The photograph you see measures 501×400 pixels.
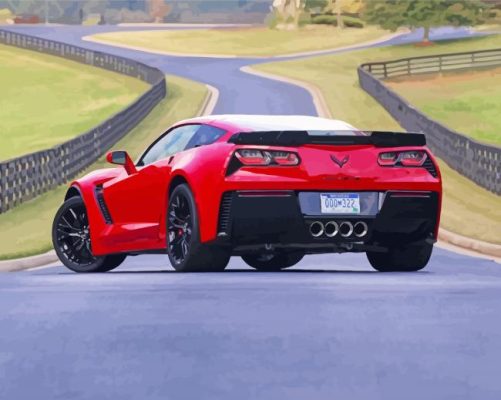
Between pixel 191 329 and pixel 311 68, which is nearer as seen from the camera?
pixel 191 329

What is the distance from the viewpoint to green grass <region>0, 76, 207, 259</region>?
23.3 m

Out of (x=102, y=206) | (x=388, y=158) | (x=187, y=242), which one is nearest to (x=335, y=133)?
(x=388, y=158)

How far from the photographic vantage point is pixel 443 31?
13438cm

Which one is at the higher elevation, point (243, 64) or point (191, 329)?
point (191, 329)

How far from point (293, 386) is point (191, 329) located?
219cm

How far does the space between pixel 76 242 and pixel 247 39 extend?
117 metres

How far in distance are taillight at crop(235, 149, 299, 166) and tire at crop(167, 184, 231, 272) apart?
2.09 ft

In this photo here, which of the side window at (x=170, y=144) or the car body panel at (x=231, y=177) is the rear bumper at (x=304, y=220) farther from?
the side window at (x=170, y=144)

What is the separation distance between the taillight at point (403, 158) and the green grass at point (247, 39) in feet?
337

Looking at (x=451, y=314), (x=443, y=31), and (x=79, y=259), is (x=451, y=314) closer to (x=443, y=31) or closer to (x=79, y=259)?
(x=79, y=259)

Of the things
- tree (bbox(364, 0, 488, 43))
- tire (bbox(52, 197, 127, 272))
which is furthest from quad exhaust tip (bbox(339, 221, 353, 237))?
tree (bbox(364, 0, 488, 43))

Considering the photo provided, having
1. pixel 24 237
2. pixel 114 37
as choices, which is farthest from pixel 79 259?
pixel 114 37

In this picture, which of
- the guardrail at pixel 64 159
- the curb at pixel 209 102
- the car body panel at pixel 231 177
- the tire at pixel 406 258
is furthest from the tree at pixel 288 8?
the car body panel at pixel 231 177

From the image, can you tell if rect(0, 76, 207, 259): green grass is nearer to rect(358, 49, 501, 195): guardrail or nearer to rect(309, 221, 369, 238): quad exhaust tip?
rect(309, 221, 369, 238): quad exhaust tip
